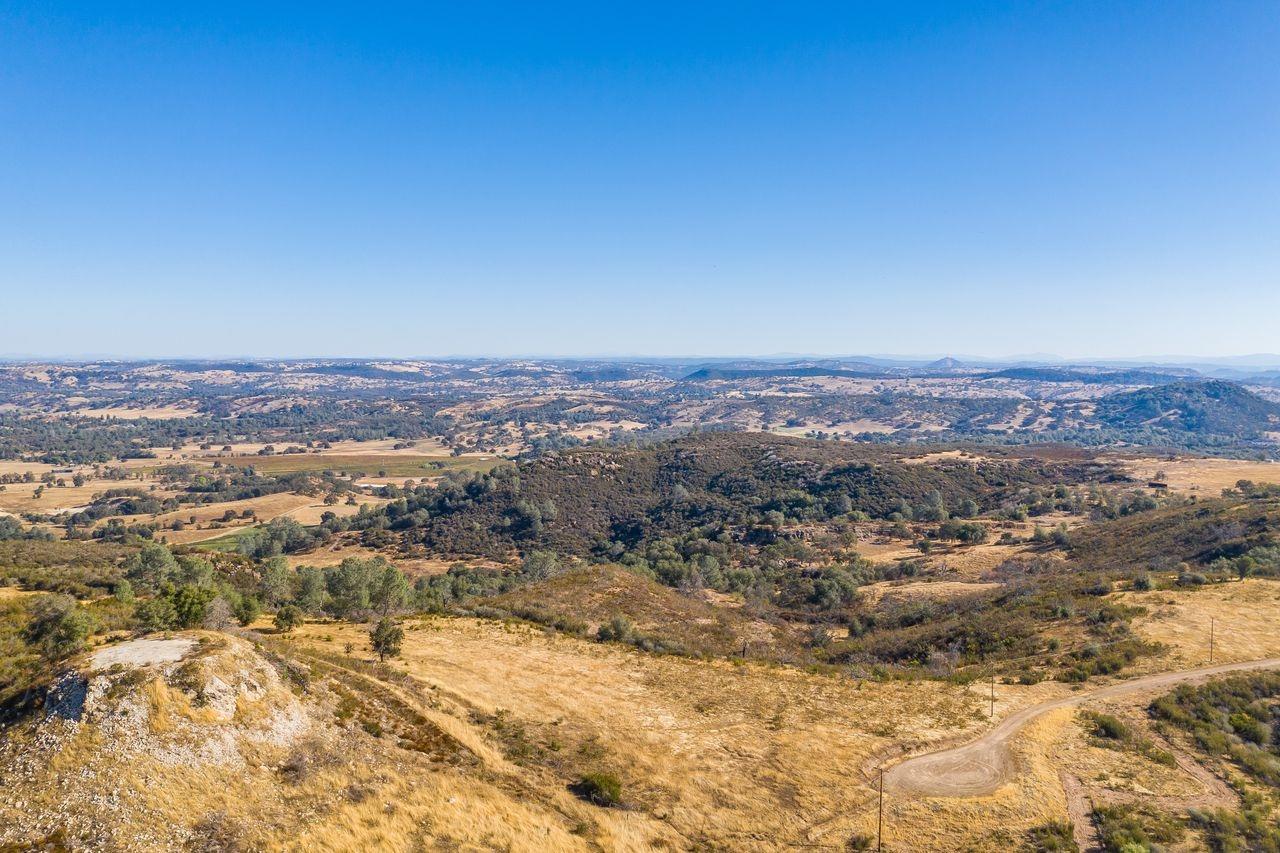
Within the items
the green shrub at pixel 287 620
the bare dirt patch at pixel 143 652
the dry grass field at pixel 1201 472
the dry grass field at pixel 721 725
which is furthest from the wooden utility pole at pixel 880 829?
the dry grass field at pixel 1201 472

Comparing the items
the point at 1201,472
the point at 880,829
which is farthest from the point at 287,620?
the point at 1201,472

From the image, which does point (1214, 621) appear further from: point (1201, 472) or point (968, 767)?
point (1201, 472)

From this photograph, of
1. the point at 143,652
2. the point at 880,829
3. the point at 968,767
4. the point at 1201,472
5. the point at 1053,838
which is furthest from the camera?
the point at 1201,472

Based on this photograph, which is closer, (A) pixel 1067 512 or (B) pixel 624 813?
(B) pixel 624 813

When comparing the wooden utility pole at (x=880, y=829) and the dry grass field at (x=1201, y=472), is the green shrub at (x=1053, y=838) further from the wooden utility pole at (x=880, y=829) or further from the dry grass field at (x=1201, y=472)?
the dry grass field at (x=1201, y=472)

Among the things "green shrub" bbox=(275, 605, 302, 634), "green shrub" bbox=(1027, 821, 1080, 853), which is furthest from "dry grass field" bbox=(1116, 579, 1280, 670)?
"green shrub" bbox=(275, 605, 302, 634)

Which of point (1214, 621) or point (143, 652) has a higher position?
point (143, 652)

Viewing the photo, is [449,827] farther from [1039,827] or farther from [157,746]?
[1039,827]

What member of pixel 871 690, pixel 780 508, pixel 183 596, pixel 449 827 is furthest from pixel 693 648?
pixel 780 508

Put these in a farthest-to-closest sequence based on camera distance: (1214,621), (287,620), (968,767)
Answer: (1214,621)
(287,620)
(968,767)

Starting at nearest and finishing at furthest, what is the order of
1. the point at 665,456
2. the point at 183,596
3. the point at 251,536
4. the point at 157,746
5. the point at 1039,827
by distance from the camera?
the point at 157,746, the point at 1039,827, the point at 183,596, the point at 251,536, the point at 665,456

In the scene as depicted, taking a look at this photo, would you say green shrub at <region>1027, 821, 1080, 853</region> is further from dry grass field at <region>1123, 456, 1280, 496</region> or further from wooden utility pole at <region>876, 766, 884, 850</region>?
dry grass field at <region>1123, 456, 1280, 496</region>
